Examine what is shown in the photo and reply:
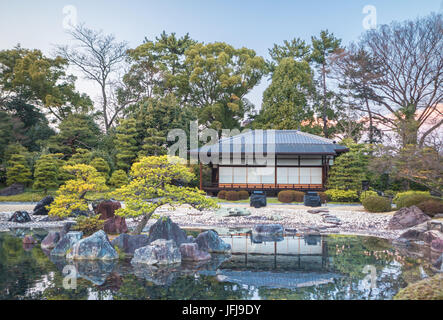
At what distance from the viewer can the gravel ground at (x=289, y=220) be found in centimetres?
1312

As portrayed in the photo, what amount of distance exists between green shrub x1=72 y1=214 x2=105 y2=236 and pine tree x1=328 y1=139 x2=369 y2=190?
44.7 ft

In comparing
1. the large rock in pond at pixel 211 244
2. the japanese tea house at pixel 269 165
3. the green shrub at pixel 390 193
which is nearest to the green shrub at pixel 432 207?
the green shrub at pixel 390 193

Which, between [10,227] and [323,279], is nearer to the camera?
[323,279]

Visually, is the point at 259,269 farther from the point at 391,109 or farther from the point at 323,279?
the point at 391,109

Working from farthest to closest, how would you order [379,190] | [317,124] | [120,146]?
[317,124]
[120,146]
[379,190]

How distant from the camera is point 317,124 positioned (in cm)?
3241

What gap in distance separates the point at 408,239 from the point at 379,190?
43.6 feet

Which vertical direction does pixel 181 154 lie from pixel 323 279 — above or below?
above

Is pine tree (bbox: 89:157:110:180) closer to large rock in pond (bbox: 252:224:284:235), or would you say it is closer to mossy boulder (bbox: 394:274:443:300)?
large rock in pond (bbox: 252:224:284:235)

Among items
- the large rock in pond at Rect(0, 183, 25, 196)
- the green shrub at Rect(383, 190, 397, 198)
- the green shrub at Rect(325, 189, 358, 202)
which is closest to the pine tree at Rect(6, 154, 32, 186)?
the large rock in pond at Rect(0, 183, 25, 196)

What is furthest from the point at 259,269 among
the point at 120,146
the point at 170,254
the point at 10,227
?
the point at 120,146

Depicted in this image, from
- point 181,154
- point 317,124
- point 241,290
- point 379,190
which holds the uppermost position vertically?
point 317,124

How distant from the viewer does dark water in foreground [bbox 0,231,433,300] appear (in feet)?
21.0

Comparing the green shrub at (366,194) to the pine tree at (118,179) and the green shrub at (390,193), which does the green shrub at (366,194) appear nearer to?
the green shrub at (390,193)
